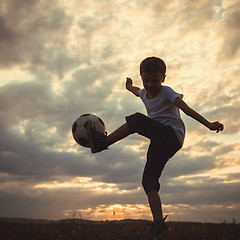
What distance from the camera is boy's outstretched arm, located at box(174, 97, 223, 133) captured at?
4910 millimetres

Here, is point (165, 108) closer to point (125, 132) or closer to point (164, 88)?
point (164, 88)

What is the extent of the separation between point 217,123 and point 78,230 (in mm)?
2927

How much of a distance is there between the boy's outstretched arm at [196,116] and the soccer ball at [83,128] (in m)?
1.49

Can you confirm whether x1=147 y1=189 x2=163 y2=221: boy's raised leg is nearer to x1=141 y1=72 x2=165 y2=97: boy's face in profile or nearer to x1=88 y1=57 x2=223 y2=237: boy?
x1=88 y1=57 x2=223 y2=237: boy

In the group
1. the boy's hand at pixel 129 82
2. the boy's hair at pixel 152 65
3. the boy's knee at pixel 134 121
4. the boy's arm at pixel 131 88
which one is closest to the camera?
the boy's knee at pixel 134 121

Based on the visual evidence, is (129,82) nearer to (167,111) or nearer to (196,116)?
(167,111)

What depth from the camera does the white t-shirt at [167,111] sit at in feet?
17.8

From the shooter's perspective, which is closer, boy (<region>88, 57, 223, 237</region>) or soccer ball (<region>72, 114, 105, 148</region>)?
boy (<region>88, 57, 223, 237</region>)

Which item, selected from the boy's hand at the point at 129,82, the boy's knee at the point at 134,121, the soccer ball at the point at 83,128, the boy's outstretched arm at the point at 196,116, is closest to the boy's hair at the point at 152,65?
the boy's outstretched arm at the point at 196,116

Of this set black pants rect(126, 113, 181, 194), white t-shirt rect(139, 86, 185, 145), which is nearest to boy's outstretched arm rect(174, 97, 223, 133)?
white t-shirt rect(139, 86, 185, 145)

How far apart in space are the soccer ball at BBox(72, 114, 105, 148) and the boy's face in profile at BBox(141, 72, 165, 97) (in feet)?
3.76

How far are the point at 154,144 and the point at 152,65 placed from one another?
59.3 inches

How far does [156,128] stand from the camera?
5141 millimetres

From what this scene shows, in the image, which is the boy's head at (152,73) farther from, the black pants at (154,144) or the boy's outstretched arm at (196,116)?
the black pants at (154,144)
